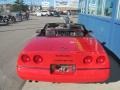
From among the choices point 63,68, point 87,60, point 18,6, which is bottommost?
point 18,6

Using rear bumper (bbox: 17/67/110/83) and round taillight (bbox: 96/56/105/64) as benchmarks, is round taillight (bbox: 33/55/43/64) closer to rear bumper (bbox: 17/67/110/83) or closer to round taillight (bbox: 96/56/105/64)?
rear bumper (bbox: 17/67/110/83)

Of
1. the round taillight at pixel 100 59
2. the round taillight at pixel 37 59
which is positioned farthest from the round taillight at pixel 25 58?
the round taillight at pixel 100 59

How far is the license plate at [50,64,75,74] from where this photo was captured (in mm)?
6457

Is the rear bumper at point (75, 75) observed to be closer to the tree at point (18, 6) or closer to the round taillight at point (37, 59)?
the round taillight at point (37, 59)

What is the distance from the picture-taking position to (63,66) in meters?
6.47

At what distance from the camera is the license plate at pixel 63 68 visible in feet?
21.2

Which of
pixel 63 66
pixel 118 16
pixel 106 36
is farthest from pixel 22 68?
pixel 106 36

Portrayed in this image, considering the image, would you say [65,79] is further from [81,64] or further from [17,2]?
[17,2]

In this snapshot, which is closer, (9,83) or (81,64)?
(81,64)

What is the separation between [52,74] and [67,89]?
0.57 m

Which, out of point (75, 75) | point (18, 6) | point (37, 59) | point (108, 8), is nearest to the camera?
point (75, 75)

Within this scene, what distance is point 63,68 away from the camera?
21.2ft

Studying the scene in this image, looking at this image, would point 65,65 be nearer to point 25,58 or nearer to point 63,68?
point 63,68

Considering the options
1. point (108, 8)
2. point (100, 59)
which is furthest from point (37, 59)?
Result: point (108, 8)
